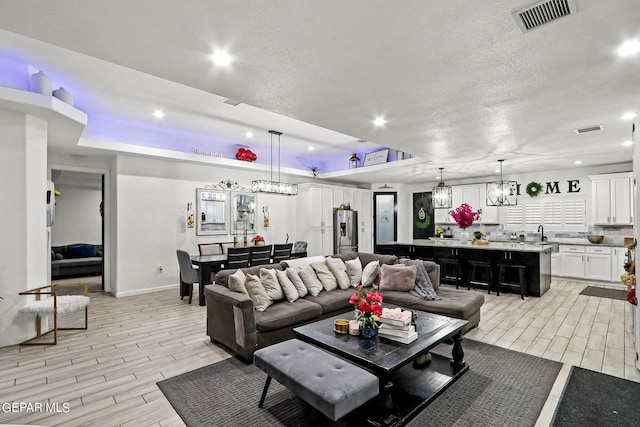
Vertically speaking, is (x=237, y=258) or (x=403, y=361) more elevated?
(x=237, y=258)

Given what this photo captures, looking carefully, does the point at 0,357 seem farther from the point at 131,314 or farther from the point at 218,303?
the point at 218,303

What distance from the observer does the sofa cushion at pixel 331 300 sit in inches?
157

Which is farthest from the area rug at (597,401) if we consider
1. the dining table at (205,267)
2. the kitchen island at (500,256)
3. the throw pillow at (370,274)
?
the dining table at (205,267)

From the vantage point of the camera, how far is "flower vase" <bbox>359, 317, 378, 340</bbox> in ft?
8.95

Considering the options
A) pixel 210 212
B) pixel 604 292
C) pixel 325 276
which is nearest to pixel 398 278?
pixel 325 276

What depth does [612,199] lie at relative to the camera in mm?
6805

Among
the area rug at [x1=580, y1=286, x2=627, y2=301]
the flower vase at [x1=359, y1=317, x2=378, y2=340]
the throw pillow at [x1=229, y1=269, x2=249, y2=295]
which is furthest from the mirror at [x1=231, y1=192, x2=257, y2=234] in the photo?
the area rug at [x1=580, y1=286, x2=627, y2=301]

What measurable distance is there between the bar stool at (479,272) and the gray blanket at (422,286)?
236cm

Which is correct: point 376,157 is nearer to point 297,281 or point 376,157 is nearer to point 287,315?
point 297,281

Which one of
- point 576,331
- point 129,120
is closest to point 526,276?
point 576,331

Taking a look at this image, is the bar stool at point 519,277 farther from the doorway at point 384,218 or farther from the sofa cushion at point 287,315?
the sofa cushion at point 287,315

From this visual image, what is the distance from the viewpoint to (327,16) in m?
1.87

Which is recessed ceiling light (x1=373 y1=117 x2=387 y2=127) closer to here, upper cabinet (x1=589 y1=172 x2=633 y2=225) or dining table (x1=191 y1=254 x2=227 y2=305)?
dining table (x1=191 y1=254 x2=227 y2=305)

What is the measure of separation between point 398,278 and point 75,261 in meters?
8.07
